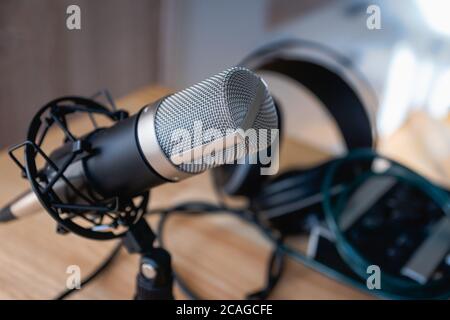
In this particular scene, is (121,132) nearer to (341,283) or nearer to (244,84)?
(244,84)

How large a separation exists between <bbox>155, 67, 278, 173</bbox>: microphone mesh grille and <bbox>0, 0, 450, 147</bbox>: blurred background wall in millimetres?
110

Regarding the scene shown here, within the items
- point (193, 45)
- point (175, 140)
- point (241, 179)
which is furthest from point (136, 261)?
point (193, 45)

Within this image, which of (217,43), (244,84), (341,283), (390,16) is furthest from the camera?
(390,16)

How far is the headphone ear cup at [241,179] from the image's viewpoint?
0.55m

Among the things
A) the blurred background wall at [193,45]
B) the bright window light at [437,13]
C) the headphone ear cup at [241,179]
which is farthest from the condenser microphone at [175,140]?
the bright window light at [437,13]

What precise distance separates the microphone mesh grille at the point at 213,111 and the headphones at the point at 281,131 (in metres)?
0.25

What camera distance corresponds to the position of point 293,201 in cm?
56

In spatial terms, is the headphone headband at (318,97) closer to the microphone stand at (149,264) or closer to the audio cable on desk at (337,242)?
the audio cable on desk at (337,242)

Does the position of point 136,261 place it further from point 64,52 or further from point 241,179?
point 64,52

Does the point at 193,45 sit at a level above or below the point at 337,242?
above

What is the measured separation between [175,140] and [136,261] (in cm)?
25
